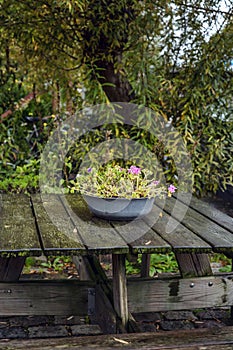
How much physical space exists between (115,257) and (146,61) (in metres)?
2.00

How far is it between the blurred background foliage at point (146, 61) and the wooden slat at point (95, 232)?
157cm

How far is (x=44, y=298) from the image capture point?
82.4 inches

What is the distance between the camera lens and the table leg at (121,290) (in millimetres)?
1912

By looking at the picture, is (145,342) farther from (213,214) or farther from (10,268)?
(213,214)

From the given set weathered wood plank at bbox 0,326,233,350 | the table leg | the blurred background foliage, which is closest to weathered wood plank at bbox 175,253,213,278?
the table leg

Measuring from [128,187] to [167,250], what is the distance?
0.33 metres

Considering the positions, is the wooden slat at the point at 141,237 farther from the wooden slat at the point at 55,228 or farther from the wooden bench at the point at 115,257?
the wooden slat at the point at 55,228

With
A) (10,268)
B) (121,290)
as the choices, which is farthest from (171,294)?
(10,268)

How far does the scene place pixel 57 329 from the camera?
255 centimetres

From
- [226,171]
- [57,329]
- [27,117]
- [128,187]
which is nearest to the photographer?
[128,187]

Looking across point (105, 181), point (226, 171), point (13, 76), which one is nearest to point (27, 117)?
point (13, 76)

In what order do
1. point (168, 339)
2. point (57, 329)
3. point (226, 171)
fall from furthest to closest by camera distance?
point (226, 171)
point (57, 329)
point (168, 339)

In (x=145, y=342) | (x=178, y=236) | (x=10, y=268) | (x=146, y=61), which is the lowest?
(x=145, y=342)

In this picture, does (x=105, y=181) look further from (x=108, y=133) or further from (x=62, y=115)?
(x=62, y=115)
